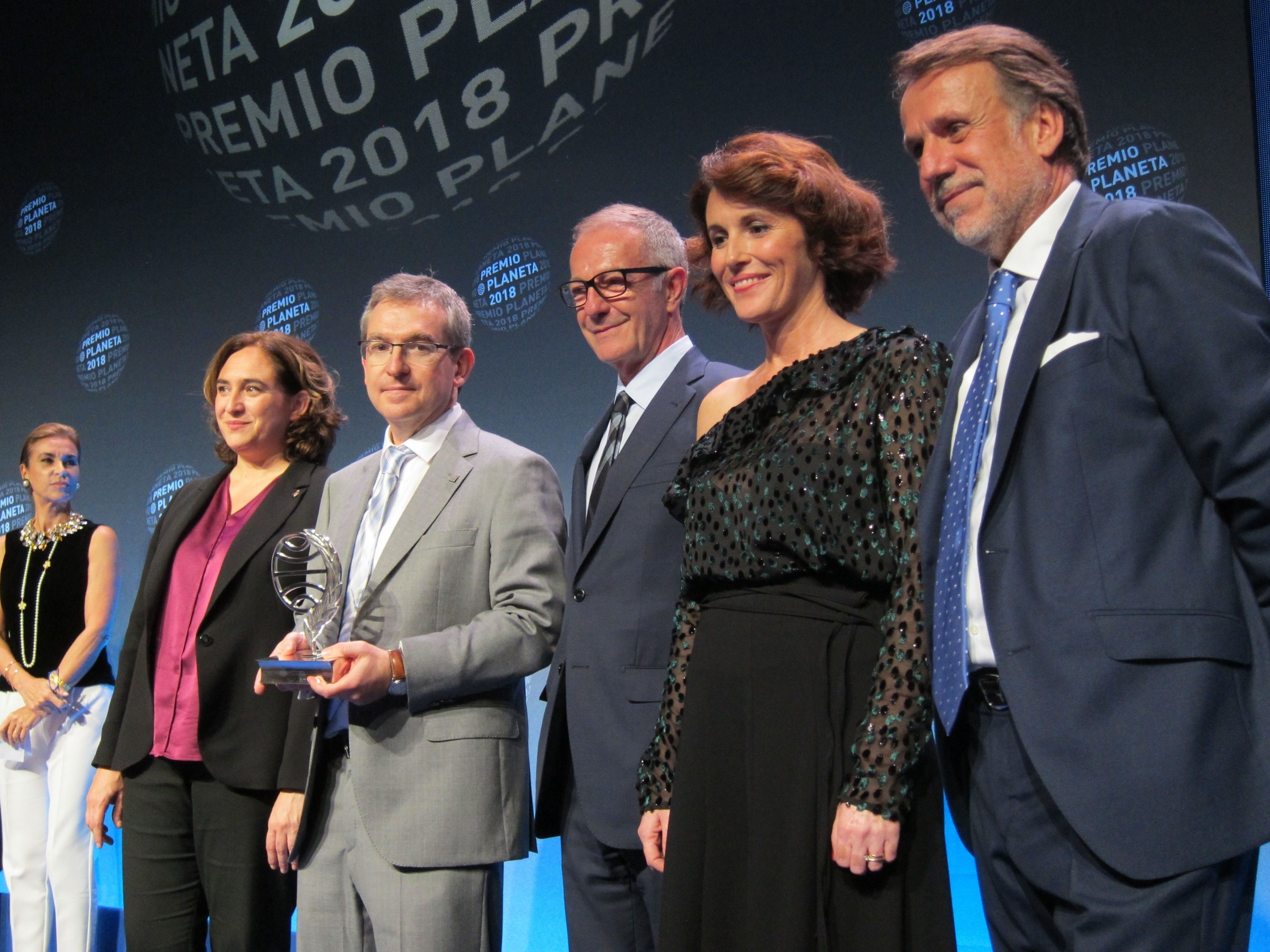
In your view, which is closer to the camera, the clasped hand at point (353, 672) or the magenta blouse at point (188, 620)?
the clasped hand at point (353, 672)

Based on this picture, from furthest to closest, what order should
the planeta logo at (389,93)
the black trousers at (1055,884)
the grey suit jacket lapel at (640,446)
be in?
the planeta logo at (389,93), the grey suit jacket lapel at (640,446), the black trousers at (1055,884)

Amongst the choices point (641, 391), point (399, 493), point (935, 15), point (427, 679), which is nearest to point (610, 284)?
point (641, 391)

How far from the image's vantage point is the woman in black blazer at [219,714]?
2.36 m

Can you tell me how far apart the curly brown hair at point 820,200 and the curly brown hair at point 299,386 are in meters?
1.36

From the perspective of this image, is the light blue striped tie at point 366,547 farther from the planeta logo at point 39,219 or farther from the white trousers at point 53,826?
the planeta logo at point 39,219

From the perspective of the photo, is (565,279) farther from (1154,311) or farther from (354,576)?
(1154,311)

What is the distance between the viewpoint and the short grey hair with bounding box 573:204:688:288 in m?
2.28

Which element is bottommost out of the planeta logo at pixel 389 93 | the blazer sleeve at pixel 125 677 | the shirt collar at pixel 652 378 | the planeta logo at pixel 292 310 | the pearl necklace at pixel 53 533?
the blazer sleeve at pixel 125 677

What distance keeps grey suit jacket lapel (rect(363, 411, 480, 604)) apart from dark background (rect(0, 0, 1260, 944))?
4.89 ft

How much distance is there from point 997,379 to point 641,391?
86 cm

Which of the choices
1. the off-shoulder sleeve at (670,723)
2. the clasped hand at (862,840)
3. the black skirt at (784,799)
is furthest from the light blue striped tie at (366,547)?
the clasped hand at (862,840)

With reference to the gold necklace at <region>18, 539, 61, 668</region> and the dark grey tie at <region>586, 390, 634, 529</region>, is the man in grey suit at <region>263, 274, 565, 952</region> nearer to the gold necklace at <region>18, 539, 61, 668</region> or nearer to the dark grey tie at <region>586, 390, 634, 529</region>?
the dark grey tie at <region>586, 390, 634, 529</region>

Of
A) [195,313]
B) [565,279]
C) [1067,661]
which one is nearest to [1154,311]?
[1067,661]

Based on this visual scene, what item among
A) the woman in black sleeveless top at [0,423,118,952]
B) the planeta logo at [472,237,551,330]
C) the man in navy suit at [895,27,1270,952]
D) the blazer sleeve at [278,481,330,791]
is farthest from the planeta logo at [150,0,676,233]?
the man in navy suit at [895,27,1270,952]
